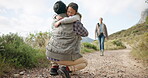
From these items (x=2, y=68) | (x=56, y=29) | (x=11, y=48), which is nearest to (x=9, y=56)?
(x=11, y=48)

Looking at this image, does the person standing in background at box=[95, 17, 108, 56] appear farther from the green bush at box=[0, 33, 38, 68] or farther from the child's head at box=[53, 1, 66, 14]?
the child's head at box=[53, 1, 66, 14]

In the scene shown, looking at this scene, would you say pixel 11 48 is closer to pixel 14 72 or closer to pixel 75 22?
pixel 14 72

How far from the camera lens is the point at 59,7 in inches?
89.9

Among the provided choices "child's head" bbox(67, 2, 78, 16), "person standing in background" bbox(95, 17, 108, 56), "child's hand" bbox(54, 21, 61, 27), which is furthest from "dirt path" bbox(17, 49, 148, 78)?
"person standing in background" bbox(95, 17, 108, 56)

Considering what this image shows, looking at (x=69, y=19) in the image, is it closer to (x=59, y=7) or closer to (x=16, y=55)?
(x=59, y=7)

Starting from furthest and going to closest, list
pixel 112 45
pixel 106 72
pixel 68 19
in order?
pixel 112 45, pixel 106 72, pixel 68 19

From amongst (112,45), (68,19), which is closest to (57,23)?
(68,19)

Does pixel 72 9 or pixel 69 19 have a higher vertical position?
pixel 72 9

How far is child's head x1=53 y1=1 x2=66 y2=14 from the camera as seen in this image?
2.28 meters

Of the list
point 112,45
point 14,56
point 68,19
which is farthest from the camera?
point 112,45

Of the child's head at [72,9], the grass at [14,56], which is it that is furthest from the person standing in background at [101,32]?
the child's head at [72,9]

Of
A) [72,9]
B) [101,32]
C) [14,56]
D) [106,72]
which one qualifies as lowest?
[106,72]

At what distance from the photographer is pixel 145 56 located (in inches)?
189

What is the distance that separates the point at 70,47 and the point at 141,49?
419cm
